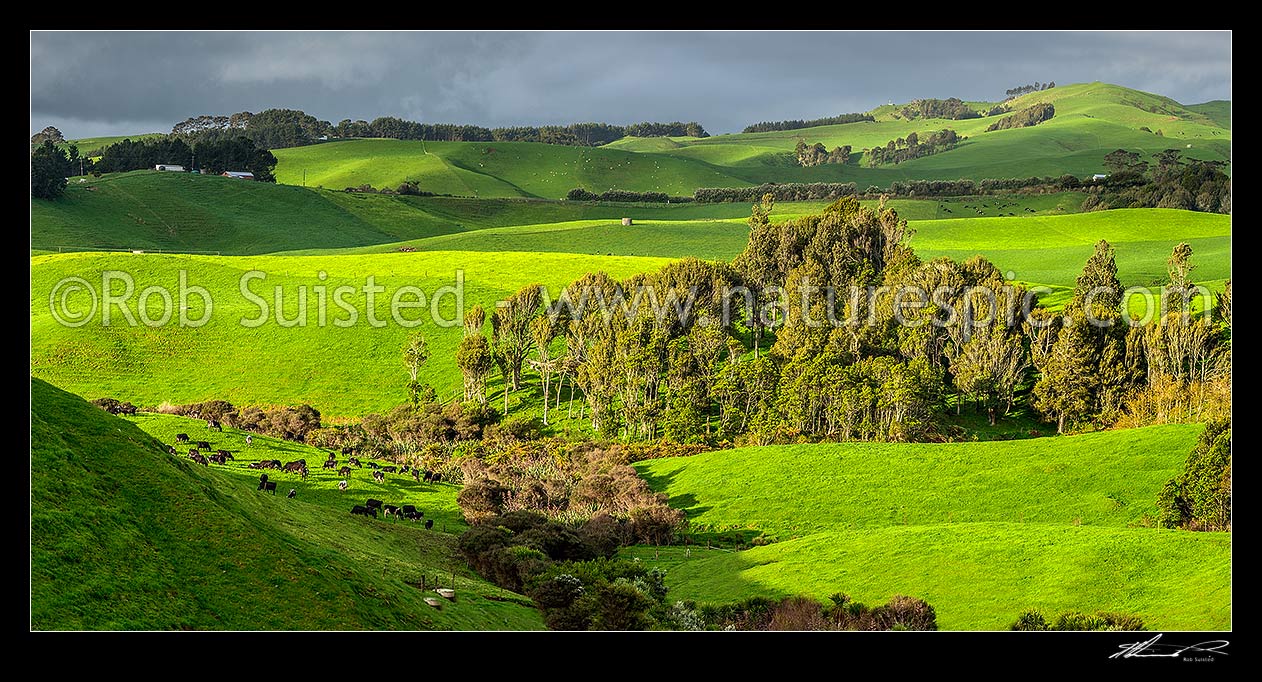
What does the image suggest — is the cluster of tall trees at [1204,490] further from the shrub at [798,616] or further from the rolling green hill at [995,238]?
the rolling green hill at [995,238]

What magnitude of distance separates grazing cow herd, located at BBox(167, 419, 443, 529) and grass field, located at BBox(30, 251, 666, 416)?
1689 centimetres

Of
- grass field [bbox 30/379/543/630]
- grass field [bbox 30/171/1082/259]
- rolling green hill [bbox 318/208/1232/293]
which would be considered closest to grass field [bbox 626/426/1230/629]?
grass field [bbox 30/379/543/630]

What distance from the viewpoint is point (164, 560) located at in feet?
80.1

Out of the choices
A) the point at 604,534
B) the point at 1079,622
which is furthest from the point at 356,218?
the point at 1079,622

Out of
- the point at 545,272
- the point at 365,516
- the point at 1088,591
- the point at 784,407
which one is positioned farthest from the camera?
the point at 545,272

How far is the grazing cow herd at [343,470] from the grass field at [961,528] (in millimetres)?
9823

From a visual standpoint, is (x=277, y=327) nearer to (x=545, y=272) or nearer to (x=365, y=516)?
(x=545, y=272)

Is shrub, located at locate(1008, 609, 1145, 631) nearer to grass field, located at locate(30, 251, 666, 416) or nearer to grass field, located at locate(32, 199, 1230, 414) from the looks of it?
grass field, located at locate(30, 251, 666, 416)

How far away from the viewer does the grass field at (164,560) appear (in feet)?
75.5

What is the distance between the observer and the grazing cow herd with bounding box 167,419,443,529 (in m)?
43.9
